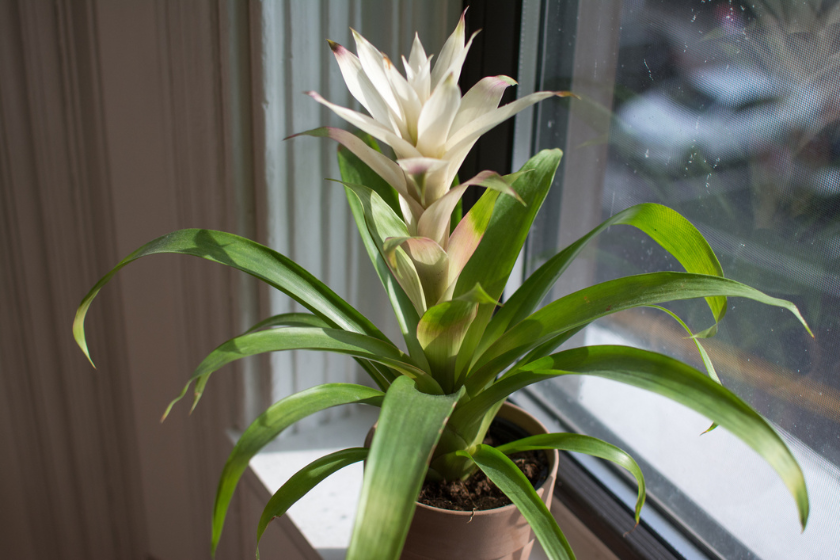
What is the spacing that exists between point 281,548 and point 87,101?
2.73ft

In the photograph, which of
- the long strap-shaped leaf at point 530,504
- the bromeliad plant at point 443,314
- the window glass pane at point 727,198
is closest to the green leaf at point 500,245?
the bromeliad plant at point 443,314

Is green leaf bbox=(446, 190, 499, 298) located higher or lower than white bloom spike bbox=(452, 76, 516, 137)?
→ lower

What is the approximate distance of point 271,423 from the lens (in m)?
0.47

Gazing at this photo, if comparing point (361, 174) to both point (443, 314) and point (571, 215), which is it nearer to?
point (443, 314)

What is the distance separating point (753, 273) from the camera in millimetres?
657

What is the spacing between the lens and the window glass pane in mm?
589

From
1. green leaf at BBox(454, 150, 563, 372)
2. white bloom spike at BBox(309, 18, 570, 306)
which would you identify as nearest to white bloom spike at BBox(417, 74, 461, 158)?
white bloom spike at BBox(309, 18, 570, 306)

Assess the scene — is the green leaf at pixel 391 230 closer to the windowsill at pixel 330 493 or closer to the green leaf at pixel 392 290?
the green leaf at pixel 392 290

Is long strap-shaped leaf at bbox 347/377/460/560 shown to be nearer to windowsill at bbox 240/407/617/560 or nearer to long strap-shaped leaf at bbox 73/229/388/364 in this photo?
long strap-shaped leaf at bbox 73/229/388/364

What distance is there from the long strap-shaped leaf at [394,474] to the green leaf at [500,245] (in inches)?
5.5

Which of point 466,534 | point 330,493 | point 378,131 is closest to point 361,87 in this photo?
point 378,131

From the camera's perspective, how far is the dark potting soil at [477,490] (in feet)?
1.90

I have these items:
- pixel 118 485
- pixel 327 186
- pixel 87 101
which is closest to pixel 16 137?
pixel 87 101

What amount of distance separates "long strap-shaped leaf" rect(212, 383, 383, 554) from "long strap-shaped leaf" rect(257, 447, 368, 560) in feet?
0.20
